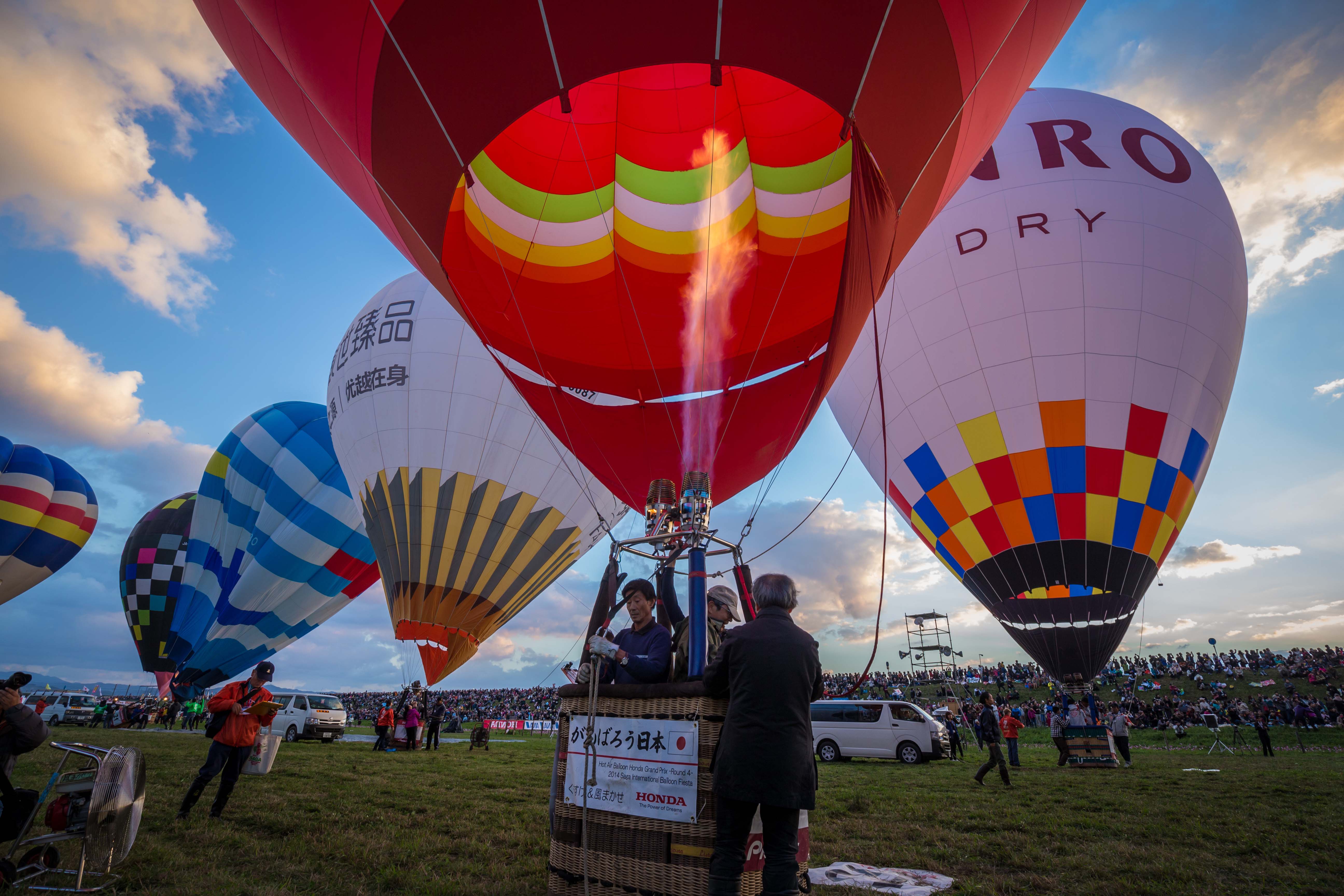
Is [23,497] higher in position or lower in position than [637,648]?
higher

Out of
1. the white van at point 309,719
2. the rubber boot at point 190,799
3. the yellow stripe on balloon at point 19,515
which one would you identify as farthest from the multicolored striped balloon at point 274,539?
the rubber boot at point 190,799

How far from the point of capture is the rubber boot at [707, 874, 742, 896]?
2.38 metres

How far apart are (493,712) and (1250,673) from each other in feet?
115

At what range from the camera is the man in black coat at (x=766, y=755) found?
2.37 metres

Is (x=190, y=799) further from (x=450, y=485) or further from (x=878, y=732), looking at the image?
(x=878, y=732)

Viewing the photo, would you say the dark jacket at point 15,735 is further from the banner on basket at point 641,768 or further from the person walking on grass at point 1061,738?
the person walking on grass at point 1061,738

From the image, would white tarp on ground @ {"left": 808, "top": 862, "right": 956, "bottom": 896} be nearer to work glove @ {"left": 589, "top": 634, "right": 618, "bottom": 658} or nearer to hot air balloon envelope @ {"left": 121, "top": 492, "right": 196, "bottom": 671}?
work glove @ {"left": 589, "top": 634, "right": 618, "bottom": 658}

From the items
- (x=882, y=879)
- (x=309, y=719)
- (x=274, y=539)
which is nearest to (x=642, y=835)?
(x=882, y=879)

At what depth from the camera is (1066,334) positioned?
11414 mm

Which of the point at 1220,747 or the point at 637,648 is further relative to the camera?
the point at 1220,747

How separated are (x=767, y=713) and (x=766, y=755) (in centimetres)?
14

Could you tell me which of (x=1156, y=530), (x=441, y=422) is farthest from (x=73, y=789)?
(x=1156, y=530)

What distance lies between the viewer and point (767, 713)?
2.46 meters

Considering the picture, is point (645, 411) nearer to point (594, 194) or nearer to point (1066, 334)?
point (594, 194)
